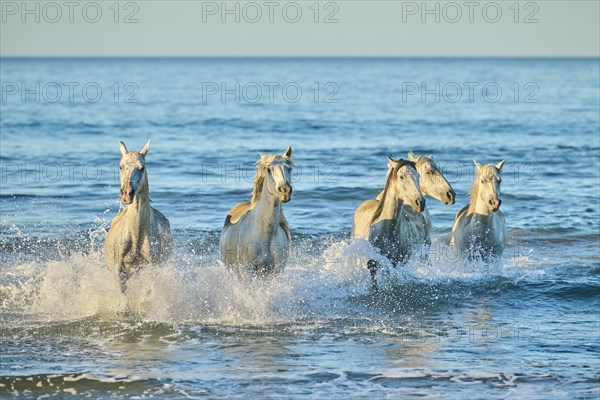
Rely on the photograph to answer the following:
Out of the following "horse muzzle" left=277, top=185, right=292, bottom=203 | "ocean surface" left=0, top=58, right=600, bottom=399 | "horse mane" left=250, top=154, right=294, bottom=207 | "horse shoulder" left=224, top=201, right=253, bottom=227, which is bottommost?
"ocean surface" left=0, top=58, right=600, bottom=399

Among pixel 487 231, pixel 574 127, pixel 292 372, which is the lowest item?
pixel 292 372

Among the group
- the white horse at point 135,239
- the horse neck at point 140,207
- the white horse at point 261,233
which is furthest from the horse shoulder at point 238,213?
the horse neck at point 140,207

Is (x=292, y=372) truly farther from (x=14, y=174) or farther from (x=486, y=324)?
(x=14, y=174)

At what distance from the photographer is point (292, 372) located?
897 centimetres

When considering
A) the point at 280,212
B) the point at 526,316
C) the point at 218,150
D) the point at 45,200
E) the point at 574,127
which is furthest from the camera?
the point at 574,127

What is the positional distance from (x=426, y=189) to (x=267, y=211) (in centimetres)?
248

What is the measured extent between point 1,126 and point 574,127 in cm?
2112

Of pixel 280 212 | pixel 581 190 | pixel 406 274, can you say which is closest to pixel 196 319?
pixel 280 212

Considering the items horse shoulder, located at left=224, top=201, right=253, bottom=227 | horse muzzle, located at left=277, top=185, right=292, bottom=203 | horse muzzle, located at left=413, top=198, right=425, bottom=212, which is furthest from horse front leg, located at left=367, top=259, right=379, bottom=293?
horse muzzle, located at left=277, top=185, right=292, bottom=203

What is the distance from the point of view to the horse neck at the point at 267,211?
10.4 m

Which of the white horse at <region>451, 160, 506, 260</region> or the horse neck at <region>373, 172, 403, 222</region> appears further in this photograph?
the white horse at <region>451, 160, 506, 260</region>

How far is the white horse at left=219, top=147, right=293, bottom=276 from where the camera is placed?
10258 millimetres

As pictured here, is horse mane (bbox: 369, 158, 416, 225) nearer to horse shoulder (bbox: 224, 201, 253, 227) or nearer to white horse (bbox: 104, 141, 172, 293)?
horse shoulder (bbox: 224, 201, 253, 227)

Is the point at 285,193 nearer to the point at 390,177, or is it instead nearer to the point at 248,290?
the point at 248,290
